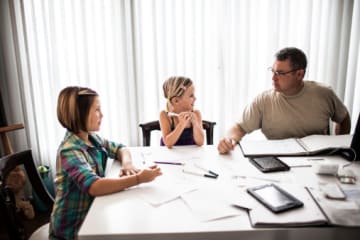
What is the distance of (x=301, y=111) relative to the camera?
1.95m

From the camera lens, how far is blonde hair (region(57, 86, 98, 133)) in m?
1.23

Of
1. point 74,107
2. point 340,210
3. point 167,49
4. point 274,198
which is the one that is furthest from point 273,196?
point 167,49

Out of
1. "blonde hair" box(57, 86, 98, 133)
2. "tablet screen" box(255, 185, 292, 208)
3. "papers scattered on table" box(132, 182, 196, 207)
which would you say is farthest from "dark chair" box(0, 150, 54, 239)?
"tablet screen" box(255, 185, 292, 208)

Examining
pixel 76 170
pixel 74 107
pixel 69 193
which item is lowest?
pixel 69 193

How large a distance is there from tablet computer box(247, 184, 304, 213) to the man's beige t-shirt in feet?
2.89

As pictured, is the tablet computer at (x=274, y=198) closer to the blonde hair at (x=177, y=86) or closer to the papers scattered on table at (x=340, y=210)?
the papers scattered on table at (x=340, y=210)

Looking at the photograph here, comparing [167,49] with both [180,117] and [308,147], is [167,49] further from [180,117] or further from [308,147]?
[308,147]

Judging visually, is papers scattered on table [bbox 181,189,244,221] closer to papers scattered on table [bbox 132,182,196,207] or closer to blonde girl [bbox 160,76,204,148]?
papers scattered on table [bbox 132,182,196,207]

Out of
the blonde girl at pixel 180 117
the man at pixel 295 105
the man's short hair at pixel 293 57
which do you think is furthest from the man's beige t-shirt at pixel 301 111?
the blonde girl at pixel 180 117

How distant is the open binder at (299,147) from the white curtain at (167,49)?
2.83 feet

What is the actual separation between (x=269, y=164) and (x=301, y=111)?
70 cm

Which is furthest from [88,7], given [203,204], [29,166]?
[203,204]

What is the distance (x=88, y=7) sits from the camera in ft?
7.68

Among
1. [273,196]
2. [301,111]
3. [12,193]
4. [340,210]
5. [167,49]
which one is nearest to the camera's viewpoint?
[340,210]
